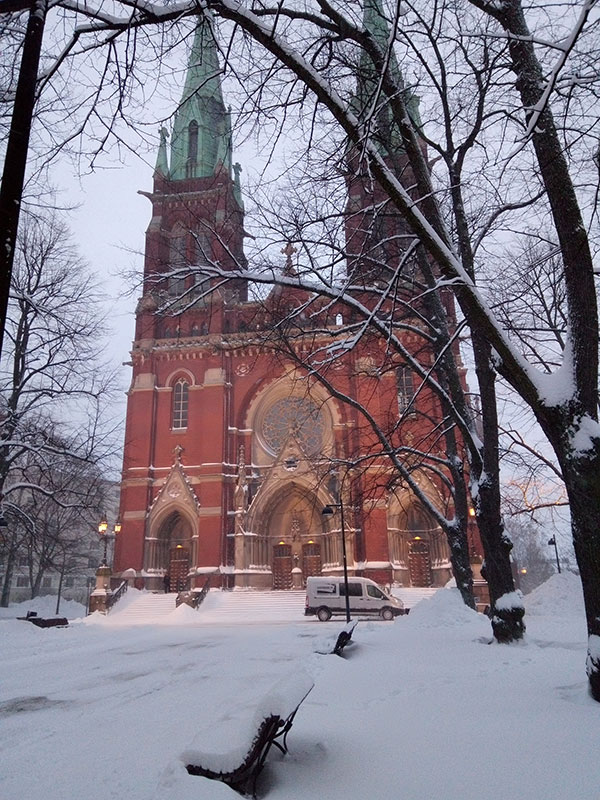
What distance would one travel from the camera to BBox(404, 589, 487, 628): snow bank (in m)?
12.9

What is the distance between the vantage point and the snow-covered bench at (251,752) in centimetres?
330

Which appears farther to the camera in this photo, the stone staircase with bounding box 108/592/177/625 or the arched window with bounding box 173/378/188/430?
the arched window with bounding box 173/378/188/430

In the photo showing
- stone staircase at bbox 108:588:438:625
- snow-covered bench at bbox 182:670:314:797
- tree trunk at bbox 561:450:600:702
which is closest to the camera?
snow-covered bench at bbox 182:670:314:797

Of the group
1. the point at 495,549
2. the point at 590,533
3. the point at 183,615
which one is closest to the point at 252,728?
the point at 590,533

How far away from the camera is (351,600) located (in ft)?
72.7

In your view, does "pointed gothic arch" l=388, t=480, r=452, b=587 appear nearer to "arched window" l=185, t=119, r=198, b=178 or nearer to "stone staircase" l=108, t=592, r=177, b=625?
"stone staircase" l=108, t=592, r=177, b=625

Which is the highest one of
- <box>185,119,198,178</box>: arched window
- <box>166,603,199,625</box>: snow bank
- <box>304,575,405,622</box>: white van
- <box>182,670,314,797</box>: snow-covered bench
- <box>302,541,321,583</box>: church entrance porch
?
<box>185,119,198,178</box>: arched window

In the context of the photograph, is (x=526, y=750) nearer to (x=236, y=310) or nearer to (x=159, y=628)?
(x=159, y=628)

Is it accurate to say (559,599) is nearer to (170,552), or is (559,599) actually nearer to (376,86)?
(376,86)

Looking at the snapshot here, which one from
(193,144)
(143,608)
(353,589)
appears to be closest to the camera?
(353,589)

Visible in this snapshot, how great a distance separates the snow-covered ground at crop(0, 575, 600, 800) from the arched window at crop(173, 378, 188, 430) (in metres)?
22.2

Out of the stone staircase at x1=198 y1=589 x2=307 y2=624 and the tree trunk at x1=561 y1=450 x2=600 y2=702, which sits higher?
the tree trunk at x1=561 y1=450 x2=600 y2=702

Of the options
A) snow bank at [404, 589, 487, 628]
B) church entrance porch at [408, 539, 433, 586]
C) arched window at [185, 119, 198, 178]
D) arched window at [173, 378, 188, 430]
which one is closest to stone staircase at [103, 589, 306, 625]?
church entrance porch at [408, 539, 433, 586]

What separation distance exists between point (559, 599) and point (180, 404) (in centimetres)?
2231
